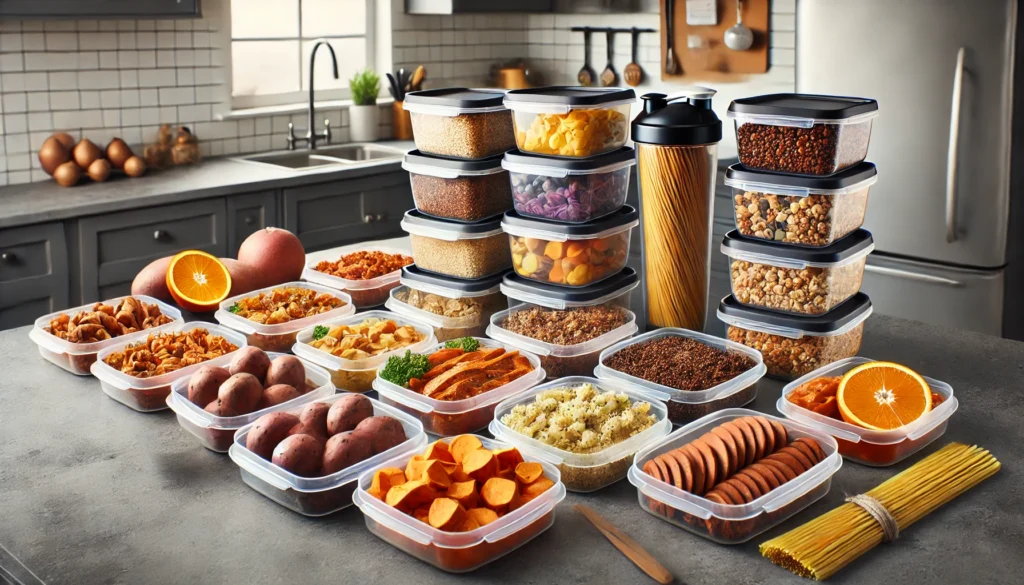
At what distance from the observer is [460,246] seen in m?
Answer: 2.09

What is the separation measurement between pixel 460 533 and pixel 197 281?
4.22 ft

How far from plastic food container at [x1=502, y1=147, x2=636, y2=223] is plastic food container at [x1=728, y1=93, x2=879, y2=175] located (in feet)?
0.83

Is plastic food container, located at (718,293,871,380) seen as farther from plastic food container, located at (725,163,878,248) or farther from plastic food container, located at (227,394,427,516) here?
plastic food container, located at (227,394,427,516)

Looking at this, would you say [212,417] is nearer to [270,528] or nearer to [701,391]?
[270,528]

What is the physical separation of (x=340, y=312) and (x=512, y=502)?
2.90 feet

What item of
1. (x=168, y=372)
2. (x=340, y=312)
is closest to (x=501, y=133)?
(x=340, y=312)

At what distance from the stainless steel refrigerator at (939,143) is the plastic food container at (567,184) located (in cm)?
209

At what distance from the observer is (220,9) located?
4438 mm

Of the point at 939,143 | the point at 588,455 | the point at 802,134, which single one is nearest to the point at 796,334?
the point at 802,134

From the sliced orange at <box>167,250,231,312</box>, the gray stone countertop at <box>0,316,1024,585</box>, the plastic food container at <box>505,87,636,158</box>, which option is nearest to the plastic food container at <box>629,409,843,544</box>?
the gray stone countertop at <box>0,316,1024,585</box>

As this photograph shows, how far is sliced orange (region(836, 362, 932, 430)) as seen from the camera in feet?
5.21

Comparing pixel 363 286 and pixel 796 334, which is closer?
pixel 796 334

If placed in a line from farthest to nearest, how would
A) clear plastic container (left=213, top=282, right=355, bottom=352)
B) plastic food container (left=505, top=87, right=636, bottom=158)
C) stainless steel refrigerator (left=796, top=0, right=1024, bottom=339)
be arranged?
stainless steel refrigerator (left=796, top=0, right=1024, bottom=339)
clear plastic container (left=213, top=282, right=355, bottom=352)
plastic food container (left=505, top=87, right=636, bottom=158)

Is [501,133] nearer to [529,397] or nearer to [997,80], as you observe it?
[529,397]
